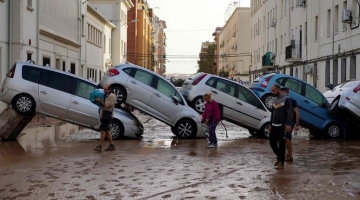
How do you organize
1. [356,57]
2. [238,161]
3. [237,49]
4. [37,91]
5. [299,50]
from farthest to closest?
[237,49] < [299,50] < [356,57] < [37,91] < [238,161]

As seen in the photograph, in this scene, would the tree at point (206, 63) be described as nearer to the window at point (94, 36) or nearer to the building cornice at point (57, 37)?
the window at point (94, 36)

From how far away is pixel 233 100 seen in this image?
Answer: 19.6 m

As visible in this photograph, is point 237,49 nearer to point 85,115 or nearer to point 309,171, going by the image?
point 85,115

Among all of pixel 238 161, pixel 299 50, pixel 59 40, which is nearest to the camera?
pixel 238 161

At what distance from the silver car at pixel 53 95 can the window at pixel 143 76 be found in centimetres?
113

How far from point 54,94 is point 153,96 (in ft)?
9.50

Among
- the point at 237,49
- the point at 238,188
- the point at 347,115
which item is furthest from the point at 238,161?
the point at 237,49

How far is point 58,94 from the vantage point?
17.4 m

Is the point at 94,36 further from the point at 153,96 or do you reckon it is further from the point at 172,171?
the point at 172,171

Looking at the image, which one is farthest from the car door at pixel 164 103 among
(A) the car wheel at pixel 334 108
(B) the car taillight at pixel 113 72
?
(A) the car wheel at pixel 334 108

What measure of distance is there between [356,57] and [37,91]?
17856 millimetres

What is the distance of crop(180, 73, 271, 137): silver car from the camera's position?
19.6 metres

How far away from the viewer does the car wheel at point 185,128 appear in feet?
62.1

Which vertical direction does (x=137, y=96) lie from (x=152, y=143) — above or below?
above
